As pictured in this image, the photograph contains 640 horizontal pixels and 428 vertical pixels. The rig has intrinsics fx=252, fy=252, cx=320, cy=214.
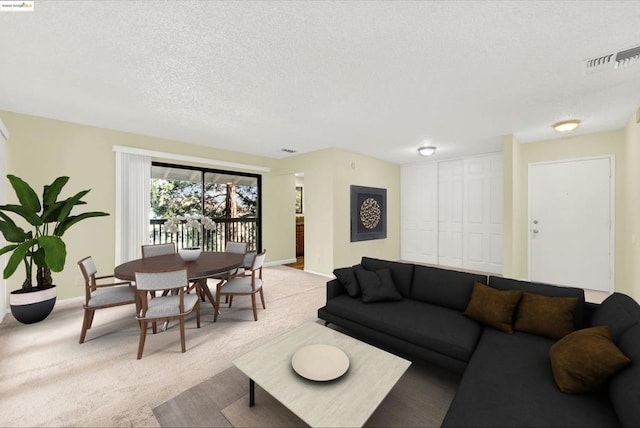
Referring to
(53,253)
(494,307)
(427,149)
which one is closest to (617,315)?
(494,307)

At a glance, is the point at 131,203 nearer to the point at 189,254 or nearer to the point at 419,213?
the point at 189,254

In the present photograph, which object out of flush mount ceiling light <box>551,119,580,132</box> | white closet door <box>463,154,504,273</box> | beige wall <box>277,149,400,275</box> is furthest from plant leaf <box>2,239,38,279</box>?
white closet door <box>463,154,504,273</box>

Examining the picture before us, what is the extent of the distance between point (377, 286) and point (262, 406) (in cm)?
147

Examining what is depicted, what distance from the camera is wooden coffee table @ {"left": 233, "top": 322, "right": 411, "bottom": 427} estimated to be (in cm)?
127

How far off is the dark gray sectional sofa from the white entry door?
3140 mm

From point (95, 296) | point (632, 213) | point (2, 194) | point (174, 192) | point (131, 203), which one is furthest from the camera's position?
point (174, 192)

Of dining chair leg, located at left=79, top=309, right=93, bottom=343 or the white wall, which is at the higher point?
the white wall

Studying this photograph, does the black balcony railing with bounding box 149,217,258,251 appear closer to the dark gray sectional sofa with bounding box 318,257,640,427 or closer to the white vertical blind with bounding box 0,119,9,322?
the white vertical blind with bounding box 0,119,9,322

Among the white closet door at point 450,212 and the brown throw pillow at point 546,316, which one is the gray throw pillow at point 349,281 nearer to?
the brown throw pillow at point 546,316

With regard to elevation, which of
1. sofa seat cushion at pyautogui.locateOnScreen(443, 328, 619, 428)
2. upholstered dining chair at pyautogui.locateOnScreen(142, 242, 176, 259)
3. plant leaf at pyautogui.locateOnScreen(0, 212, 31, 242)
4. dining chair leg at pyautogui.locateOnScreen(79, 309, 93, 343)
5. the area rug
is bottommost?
the area rug

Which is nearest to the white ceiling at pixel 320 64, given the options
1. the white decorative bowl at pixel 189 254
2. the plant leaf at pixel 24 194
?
the plant leaf at pixel 24 194

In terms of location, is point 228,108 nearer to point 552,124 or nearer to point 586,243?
point 552,124

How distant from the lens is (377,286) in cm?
264

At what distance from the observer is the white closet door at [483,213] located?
208 inches
